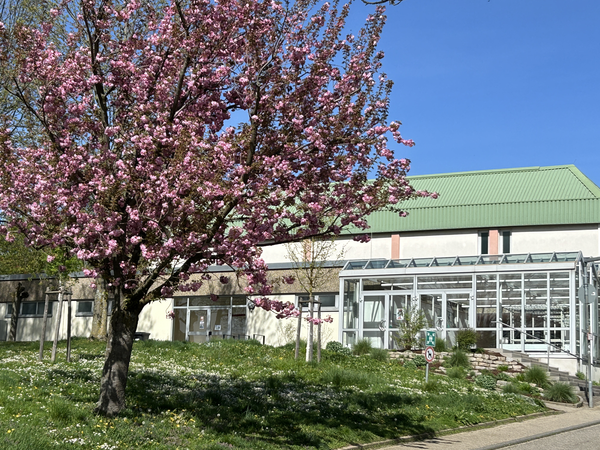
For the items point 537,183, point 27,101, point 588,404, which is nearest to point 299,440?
point 27,101

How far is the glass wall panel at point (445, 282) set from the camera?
103 feet

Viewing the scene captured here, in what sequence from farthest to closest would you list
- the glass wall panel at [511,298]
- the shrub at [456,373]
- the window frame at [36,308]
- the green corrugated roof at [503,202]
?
the window frame at [36,308], the green corrugated roof at [503,202], the glass wall panel at [511,298], the shrub at [456,373]

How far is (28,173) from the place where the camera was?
11.6 m

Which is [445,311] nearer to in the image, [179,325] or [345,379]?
[345,379]

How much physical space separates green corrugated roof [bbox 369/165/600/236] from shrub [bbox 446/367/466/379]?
739 inches

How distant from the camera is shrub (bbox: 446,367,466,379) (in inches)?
914

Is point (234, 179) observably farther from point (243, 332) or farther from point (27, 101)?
point (243, 332)

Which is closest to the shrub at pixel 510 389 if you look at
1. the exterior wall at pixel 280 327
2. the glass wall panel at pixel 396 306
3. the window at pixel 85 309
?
the glass wall panel at pixel 396 306

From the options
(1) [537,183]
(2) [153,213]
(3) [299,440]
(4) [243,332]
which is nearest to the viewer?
(2) [153,213]

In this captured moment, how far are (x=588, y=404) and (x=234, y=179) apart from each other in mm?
16355

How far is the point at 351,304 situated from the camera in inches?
1296

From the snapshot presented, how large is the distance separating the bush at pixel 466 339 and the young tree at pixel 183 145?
54.3 ft

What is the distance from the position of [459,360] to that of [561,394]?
4.00 metres

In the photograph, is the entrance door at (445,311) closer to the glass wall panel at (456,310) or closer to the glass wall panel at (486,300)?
the glass wall panel at (456,310)
